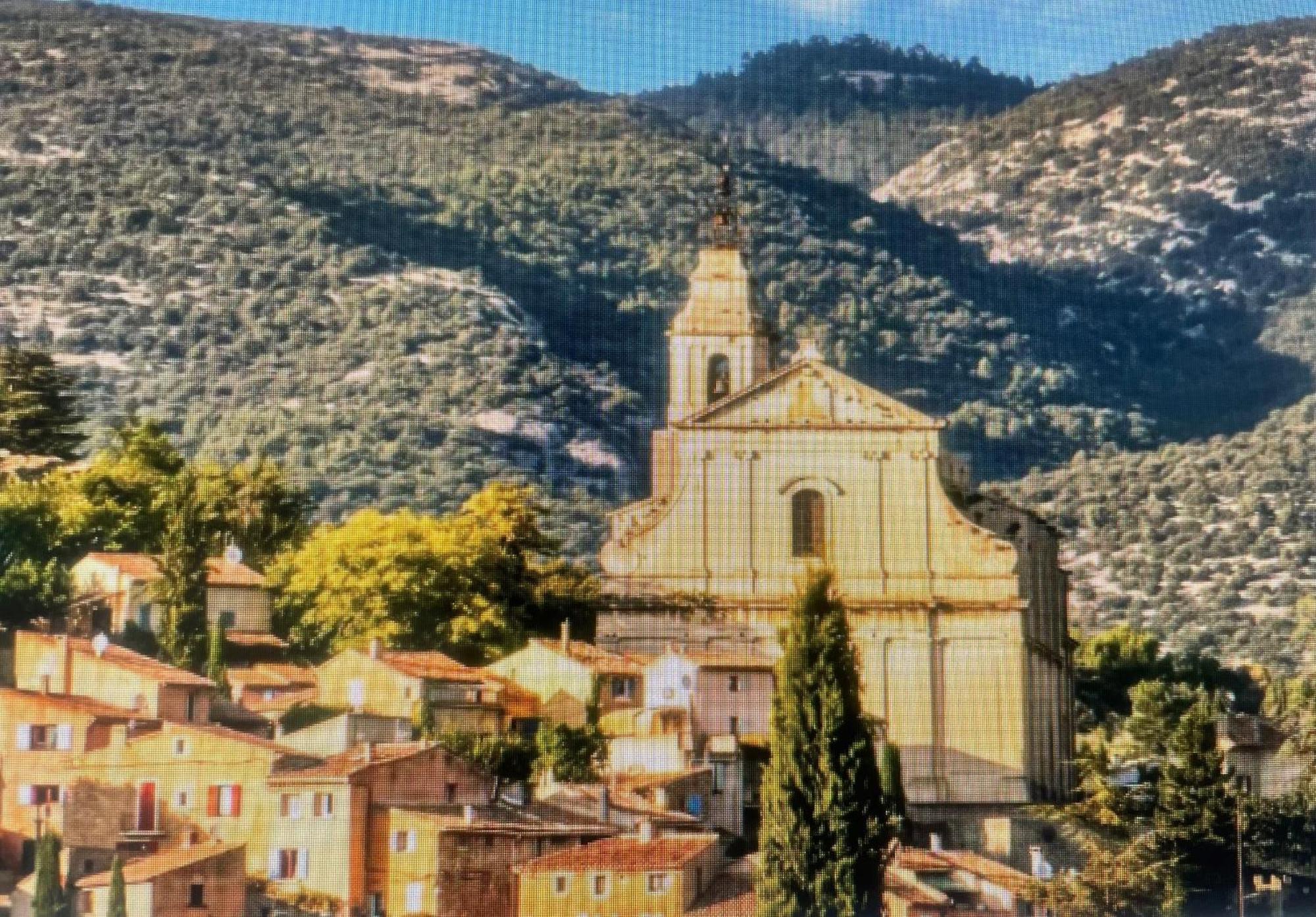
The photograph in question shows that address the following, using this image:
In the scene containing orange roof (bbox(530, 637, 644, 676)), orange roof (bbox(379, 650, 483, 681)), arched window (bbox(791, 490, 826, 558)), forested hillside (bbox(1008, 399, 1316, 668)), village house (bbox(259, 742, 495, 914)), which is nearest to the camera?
village house (bbox(259, 742, 495, 914))

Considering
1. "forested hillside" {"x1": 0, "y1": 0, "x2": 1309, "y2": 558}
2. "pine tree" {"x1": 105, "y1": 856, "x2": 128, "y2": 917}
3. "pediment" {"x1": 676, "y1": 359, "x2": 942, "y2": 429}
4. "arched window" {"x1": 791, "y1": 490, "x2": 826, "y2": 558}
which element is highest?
"forested hillside" {"x1": 0, "y1": 0, "x2": 1309, "y2": 558}

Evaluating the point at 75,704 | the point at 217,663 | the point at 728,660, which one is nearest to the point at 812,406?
the point at 728,660

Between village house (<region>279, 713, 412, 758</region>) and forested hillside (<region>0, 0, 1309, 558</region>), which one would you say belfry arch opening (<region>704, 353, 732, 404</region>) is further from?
forested hillside (<region>0, 0, 1309, 558</region>)

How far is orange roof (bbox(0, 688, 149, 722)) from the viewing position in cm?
4806

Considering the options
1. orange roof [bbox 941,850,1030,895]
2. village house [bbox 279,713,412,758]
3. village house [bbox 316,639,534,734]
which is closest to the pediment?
village house [bbox 316,639,534,734]

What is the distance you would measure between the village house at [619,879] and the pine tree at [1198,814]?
733cm

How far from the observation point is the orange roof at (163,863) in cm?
4478

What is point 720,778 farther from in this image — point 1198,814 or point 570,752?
point 1198,814

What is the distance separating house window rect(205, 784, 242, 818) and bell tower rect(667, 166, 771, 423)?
15.0 meters

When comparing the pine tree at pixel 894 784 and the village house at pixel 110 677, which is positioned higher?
the village house at pixel 110 677

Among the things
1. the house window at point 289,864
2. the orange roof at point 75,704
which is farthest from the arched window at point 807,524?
the orange roof at point 75,704

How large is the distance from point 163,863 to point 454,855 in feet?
12.7

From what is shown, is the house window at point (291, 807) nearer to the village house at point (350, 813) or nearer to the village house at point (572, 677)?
the village house at point (350, 813)

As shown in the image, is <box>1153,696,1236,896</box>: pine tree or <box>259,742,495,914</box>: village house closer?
<box>259,742,495,914</box>: village house
